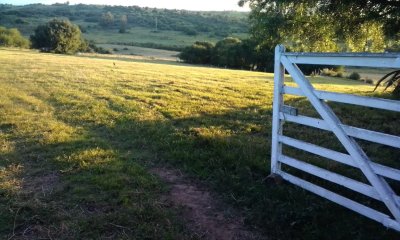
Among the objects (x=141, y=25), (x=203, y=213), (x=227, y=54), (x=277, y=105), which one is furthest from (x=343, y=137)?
(x=141, y=25)

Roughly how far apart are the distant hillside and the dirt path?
10828cm

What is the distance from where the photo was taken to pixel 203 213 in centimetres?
573

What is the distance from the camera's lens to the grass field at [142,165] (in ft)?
17.2

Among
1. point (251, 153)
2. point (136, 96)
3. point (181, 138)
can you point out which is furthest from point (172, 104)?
point (251, 153)

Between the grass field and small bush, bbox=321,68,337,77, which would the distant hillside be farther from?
the grass field

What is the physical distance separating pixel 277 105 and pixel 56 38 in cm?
7971

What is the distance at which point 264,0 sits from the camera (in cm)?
1460

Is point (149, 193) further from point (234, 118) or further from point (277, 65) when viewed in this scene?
point (234, 118)

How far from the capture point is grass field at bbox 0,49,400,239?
524 centimetres

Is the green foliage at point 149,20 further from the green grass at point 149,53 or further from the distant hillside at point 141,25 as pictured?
the green grass at point 149,53

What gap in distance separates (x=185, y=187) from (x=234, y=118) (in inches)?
192

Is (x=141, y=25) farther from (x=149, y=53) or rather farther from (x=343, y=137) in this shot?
(x=343, y=137)

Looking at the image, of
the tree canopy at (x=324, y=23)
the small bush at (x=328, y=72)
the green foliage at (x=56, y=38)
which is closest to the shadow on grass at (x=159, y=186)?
the tree canopy at (x=324, y=23)

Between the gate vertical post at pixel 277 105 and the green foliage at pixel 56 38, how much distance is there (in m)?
76.7
